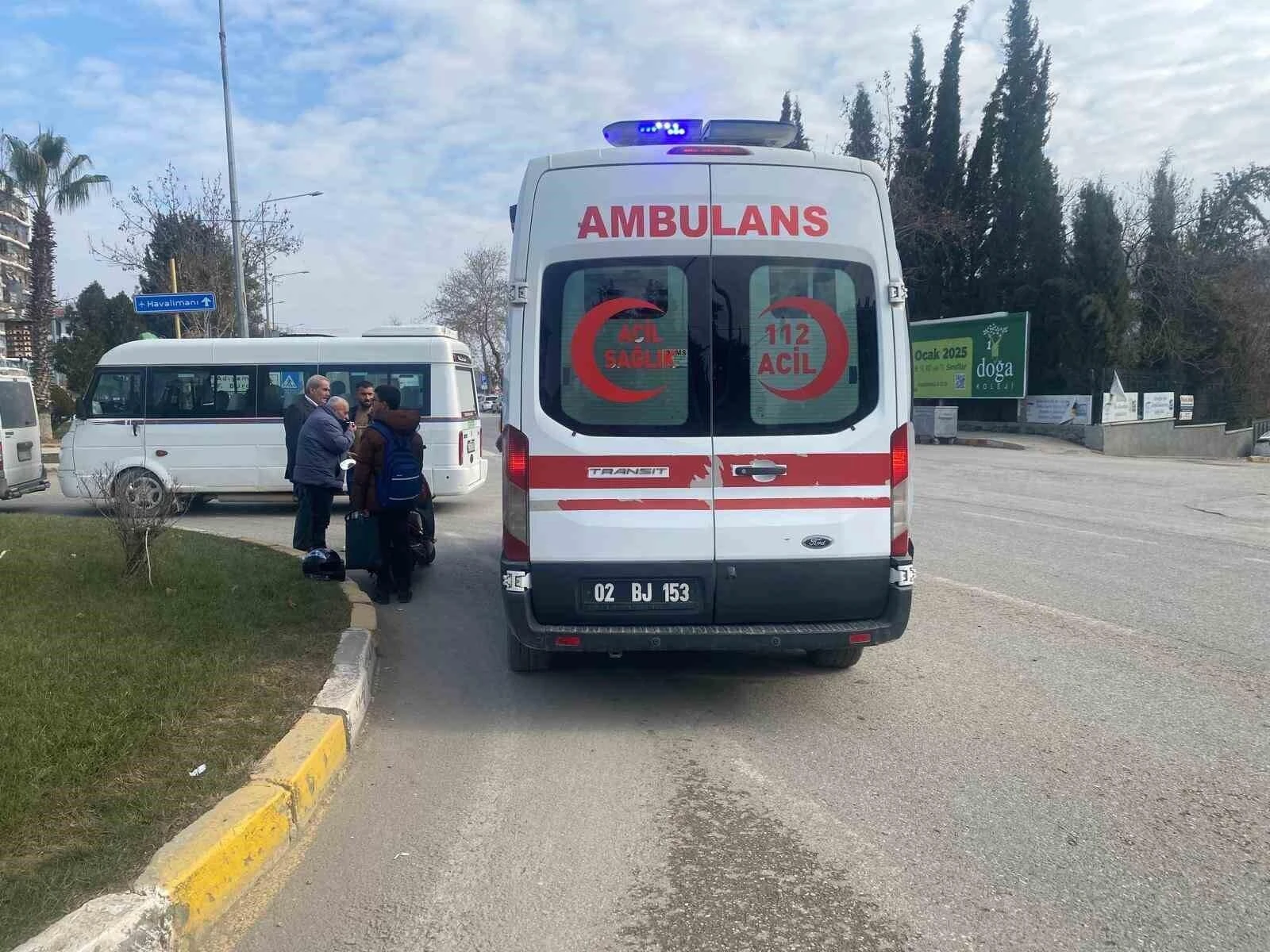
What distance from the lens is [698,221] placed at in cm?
509

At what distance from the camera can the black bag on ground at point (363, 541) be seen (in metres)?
8.10

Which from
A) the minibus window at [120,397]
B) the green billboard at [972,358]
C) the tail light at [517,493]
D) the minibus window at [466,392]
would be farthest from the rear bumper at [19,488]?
the green billboard at [972,358]

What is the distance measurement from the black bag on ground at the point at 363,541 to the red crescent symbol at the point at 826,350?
426cm

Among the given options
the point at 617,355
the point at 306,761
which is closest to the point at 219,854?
the point at 306,761

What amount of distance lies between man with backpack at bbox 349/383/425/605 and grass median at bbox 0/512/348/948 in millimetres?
768

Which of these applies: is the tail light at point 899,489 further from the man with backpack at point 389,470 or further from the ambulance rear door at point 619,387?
the man with backpack at point 389,470

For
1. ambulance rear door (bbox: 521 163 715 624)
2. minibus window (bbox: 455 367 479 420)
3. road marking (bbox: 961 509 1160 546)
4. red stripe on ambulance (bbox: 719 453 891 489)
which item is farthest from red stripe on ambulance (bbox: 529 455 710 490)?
minibus window (bbox: 455 367 479 420)

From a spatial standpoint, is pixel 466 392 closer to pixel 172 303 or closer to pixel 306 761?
pixel 172 303

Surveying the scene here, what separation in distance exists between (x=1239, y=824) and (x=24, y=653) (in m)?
6.25

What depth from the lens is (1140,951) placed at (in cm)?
311

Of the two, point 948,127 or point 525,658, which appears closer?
point 525,658

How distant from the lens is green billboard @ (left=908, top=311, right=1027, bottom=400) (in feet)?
102

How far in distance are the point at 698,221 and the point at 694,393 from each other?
91 centimetres

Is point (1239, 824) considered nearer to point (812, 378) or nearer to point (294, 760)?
point (812, 378)
